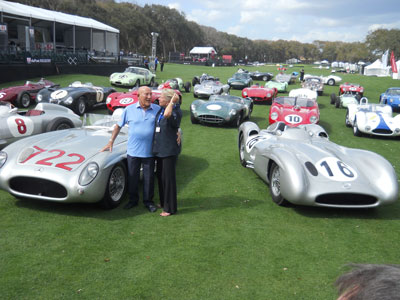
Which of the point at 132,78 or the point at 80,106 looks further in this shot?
the point at 132,78

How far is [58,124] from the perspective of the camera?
8.25m

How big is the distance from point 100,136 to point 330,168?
3717 mm

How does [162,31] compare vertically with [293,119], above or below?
above

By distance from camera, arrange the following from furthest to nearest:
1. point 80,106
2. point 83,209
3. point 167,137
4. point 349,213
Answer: point 80,106 < point 349,213 < point 83,209 < point 167,137

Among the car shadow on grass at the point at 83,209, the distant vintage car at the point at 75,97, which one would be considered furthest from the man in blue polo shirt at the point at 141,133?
the distant vintage car at the point at 75,97

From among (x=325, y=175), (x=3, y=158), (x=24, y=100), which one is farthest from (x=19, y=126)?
(x=24, y=100)

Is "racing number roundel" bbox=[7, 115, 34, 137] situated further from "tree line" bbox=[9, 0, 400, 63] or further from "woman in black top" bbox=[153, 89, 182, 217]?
"tree line" bbox=[9, 0, 400, 63]

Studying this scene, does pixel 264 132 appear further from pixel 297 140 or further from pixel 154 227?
pixel 154 227

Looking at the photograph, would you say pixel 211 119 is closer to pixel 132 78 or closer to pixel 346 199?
pixel 346 199

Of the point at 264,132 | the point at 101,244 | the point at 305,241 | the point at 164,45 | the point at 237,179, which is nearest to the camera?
the point at 101,244

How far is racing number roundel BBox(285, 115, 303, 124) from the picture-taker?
11.6 m

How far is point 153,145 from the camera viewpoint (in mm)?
5086

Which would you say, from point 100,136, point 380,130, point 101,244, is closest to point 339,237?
point 101,244

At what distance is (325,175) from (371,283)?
4352mm
